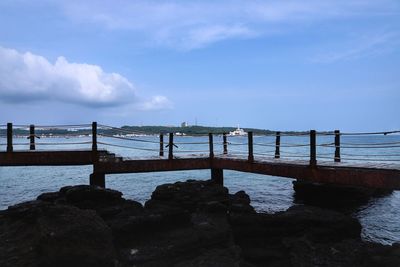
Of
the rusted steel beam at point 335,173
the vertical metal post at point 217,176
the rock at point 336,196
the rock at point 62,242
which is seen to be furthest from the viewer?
the rock at point 336,196

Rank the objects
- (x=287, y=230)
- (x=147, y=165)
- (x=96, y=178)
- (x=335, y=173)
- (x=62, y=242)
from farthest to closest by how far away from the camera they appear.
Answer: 1. (x=147, y=165)
2. (x=96, y=178)
3. (x=287, y=230)
4. (x=335, y=173)
5. (x=62, y=242)

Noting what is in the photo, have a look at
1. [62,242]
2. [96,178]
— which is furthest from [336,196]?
[62,242]

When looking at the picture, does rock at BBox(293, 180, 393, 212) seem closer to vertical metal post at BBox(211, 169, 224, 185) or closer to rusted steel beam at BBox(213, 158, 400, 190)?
vertical metal post at BBox(211, 169, 224, 185)

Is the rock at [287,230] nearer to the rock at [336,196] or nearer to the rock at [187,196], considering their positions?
the rock at [187,196]

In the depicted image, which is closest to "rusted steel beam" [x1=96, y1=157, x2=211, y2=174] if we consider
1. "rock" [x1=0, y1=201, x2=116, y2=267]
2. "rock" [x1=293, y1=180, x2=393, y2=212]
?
"rock" [x1=0, y1=201, x2=116, y2=267]

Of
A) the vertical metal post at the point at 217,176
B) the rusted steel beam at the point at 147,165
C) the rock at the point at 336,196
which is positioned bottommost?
the rock at the point at 336,196

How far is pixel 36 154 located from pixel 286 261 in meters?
10.0

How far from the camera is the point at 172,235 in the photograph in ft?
35.9

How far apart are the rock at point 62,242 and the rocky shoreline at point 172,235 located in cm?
2

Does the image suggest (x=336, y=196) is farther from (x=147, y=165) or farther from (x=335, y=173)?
(x=147, y=165)

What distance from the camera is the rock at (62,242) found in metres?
8.50

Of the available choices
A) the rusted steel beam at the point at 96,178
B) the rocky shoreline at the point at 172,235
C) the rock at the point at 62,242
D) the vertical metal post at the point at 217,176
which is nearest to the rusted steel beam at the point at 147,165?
the rusted steel beam at the point at 96,178

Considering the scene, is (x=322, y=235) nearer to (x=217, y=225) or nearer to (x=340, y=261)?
(x=340, y=261)

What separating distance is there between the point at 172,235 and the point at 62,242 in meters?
3.37
